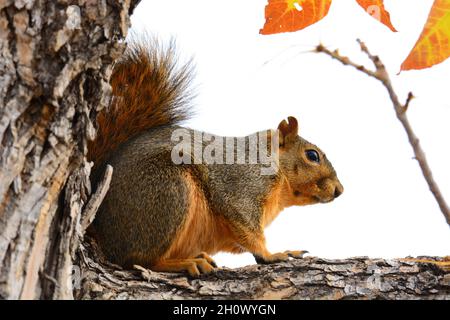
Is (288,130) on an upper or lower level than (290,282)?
upper

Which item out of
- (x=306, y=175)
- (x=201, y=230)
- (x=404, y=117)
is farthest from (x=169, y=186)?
(x=404, y=117)

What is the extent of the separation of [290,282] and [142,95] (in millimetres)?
1180

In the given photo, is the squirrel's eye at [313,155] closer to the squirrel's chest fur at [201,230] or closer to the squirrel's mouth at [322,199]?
the squirrel's mouth at [322,199]

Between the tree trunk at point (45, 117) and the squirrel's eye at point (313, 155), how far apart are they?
67.1 inches

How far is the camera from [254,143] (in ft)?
10.6

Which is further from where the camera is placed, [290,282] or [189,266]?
[189,266]

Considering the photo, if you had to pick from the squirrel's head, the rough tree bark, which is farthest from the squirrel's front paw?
the rough tree bark

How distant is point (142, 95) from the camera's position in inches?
116

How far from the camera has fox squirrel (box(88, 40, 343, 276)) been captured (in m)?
2.59

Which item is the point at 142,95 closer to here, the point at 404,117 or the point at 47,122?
the point at 47,122

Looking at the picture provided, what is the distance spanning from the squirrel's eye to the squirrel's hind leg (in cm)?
104
